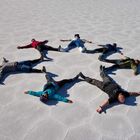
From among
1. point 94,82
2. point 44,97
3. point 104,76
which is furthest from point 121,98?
point 44,97

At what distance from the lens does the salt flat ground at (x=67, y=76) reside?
20.1 feet

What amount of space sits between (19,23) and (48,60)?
572 cm

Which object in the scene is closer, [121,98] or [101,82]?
[121,98]

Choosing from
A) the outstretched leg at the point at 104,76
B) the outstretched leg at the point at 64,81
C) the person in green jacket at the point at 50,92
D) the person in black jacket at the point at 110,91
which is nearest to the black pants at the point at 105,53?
the outstretched leg at the point at 104,76

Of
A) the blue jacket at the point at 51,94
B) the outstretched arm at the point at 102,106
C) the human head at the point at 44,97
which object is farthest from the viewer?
the blue jacket at the point at 51,94

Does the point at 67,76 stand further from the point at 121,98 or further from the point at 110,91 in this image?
the point at 121,98

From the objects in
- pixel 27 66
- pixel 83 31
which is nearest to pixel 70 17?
pixel 83 31

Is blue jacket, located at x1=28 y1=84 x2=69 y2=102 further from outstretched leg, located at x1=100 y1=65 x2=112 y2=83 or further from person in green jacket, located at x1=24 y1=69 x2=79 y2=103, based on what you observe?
outstretched leg, located at x1=100 y1=65 x2=112 y2=83

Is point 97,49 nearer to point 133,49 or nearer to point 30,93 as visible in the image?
point 133,49

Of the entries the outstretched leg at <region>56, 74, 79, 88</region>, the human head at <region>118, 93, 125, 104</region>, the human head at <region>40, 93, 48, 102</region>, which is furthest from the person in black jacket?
the human head at <region>40, 93, 48, 102</region>

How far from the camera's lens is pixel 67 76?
855 cm

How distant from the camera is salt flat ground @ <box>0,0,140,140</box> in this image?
6125mm

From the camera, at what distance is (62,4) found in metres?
20.3

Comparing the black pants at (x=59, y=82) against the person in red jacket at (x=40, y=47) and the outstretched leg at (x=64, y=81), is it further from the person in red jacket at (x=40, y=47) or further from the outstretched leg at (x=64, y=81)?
the person in red jacket at (x=40, y=47)
